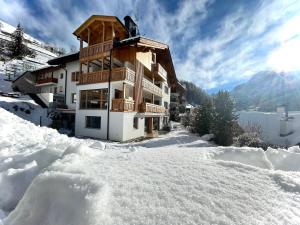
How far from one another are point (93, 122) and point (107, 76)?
4602 mm

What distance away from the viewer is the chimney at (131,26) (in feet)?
69.3

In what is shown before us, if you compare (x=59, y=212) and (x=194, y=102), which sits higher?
(x=194, y=102)

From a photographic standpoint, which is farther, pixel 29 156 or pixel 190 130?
pixel 190 130

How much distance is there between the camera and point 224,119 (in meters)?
17.7

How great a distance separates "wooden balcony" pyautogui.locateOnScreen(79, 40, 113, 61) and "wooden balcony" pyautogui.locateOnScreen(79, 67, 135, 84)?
1.76 m

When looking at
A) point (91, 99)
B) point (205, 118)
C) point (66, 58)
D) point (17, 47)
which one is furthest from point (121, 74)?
point (17, 47)

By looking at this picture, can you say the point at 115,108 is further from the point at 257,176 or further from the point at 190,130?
the point at 257,176

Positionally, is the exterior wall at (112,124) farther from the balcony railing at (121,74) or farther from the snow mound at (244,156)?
the snow mound at (244,156)

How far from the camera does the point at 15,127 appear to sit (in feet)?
23.2

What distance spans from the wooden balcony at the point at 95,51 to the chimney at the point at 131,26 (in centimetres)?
552

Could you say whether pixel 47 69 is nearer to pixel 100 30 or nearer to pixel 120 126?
pixel 100 30

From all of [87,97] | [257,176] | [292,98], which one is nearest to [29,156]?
[257,176]

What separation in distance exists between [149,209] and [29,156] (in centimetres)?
329

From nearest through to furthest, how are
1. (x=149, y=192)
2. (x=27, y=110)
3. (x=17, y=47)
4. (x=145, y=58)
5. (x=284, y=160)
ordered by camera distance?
(x=149, y=192) → (x=284, y=160) → (x=27, y=110) → (x=145, y=58) → (x=17, y=47)
